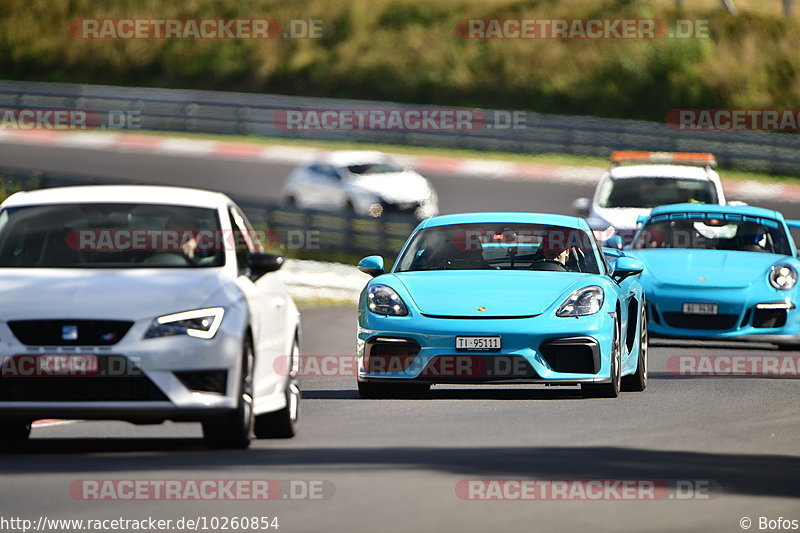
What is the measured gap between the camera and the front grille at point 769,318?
16.9m

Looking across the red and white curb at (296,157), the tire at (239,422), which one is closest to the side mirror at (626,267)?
the tire at (239,422)

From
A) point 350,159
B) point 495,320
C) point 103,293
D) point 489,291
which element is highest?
point 103,293

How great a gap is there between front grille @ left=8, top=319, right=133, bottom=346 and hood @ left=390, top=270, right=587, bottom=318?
3304 millimetres

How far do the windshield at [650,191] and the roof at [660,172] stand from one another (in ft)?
0.17

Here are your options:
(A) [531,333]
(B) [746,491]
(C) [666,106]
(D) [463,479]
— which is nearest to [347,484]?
(D) [463,479]

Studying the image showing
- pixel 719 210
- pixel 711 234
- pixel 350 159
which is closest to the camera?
pixel 719 210

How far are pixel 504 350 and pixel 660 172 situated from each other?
39.3 ft

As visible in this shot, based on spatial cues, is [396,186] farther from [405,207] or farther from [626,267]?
[626,267]

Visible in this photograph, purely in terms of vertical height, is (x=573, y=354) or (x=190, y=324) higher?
(x=190, y=324)

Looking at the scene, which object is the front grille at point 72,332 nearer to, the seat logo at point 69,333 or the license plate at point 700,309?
the seat logo at point 69,333

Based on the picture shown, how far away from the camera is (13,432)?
10.4m

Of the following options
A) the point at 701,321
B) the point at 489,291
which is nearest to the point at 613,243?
the point at 701,321

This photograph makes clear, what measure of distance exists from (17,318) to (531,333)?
3.93 m

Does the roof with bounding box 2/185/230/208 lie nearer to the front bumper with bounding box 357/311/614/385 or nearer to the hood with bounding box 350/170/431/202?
the front bumper with bounding box 357/311/614/385
